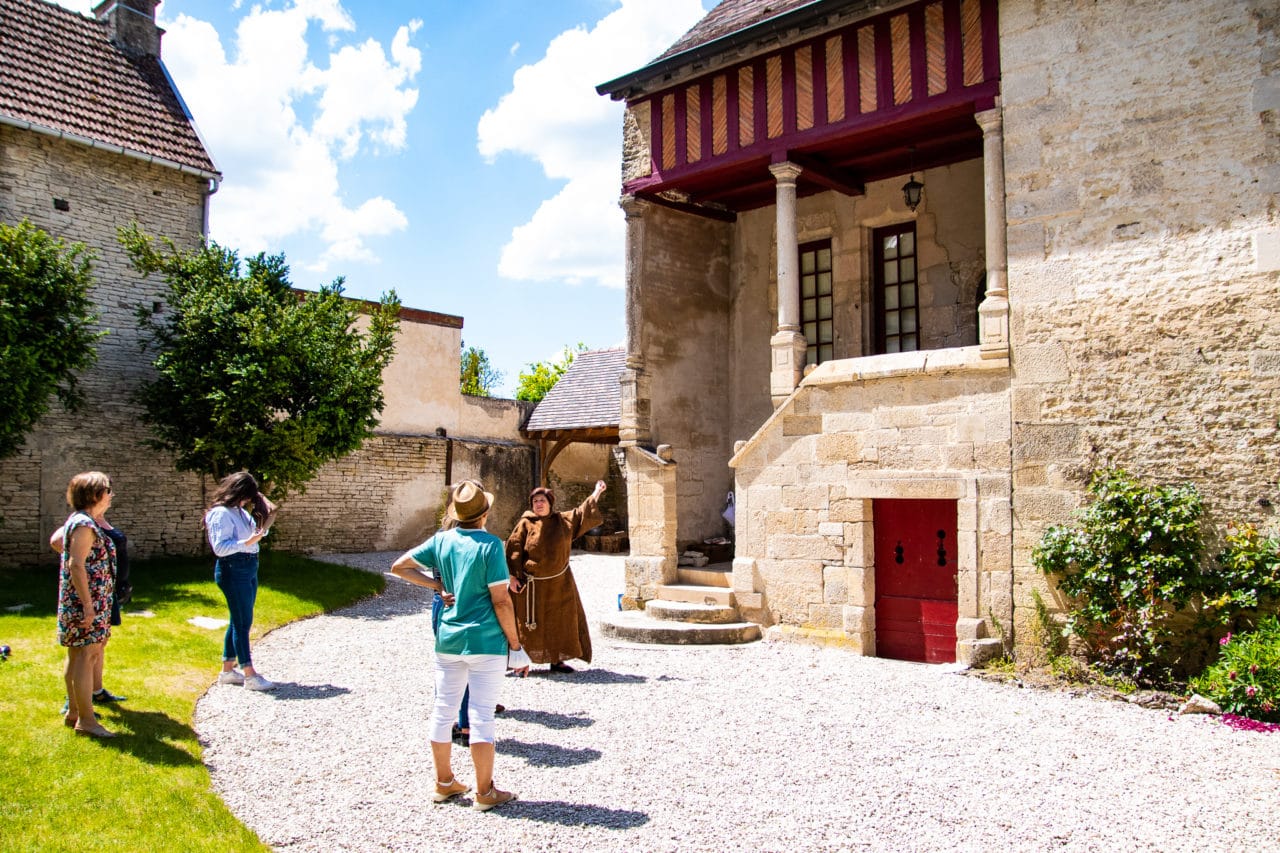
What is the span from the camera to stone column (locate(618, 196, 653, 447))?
35.6 feet

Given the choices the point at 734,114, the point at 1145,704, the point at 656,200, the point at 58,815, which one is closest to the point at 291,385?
the point at 656,200

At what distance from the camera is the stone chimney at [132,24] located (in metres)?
14.6

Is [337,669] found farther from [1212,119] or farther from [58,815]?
[1212,119]

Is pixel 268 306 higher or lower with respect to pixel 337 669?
higher

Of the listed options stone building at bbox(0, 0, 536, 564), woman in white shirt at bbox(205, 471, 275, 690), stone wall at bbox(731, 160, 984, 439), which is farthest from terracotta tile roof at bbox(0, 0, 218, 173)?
woman in white shirt at bbox(205, 471, 275, 690)

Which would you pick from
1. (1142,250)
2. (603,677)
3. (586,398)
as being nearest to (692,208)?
(1142,250)

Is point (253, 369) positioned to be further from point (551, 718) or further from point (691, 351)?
point (551, 718)

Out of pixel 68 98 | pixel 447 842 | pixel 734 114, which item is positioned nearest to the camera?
pixel 447 842

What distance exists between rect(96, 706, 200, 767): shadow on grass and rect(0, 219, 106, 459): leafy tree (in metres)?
6.03

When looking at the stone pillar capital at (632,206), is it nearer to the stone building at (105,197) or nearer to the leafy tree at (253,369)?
the leafy tree at (253,369)

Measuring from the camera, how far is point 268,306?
12.2m

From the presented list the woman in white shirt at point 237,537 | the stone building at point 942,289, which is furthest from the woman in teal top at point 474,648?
the stone building at point 942,289

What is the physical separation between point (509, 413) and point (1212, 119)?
15.8 meters

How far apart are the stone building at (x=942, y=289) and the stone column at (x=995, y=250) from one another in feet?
0.08
